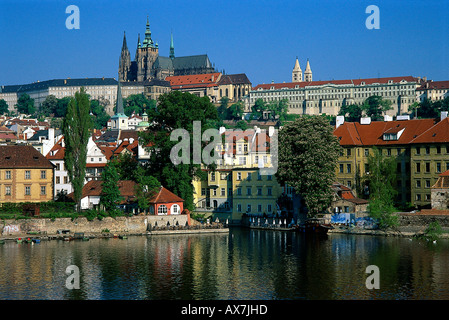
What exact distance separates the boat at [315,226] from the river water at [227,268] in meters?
3.05

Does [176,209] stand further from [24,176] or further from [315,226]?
[24,176]

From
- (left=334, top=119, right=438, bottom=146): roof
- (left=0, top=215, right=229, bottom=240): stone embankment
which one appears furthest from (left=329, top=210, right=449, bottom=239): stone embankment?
(left=0, top=215, right=229, bottom=240): stone embankment

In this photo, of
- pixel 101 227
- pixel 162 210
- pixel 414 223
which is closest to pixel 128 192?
pixel 162 210

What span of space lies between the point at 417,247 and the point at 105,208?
26681 millimetres

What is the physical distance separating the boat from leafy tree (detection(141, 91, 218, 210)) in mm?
10743

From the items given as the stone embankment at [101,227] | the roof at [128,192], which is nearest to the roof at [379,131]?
the stone embankment at [101,227]

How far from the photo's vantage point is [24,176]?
6956 cm

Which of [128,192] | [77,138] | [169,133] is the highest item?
[169,133]

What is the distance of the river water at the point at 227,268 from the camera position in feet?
136

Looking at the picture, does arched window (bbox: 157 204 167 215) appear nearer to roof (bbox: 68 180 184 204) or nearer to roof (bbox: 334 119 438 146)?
roof (bbox: 68 180 184 204)

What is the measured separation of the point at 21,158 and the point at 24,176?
69.9 inches

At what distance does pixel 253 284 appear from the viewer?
43.8m
